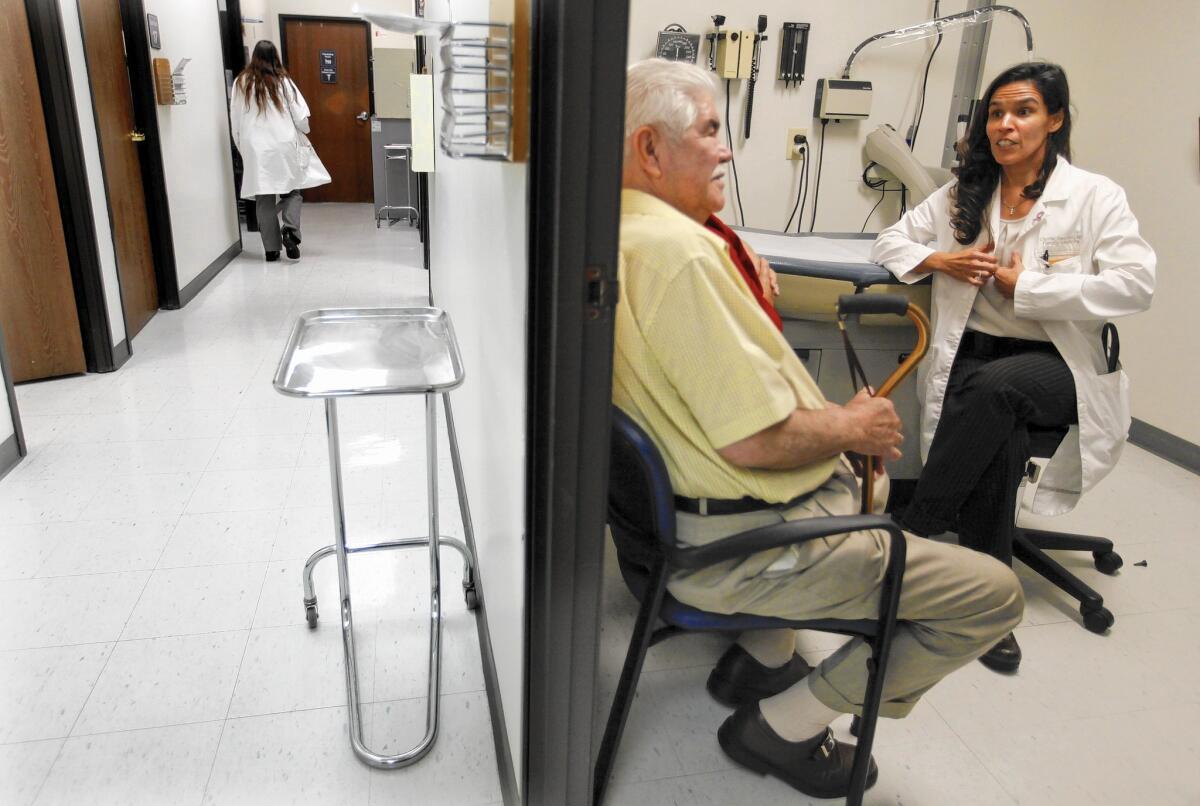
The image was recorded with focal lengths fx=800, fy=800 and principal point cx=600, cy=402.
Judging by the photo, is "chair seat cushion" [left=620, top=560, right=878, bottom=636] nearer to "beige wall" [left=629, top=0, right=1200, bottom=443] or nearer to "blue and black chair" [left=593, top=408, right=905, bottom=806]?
"blue and black chair" [left=593, top=408, right=905, bottom=806]

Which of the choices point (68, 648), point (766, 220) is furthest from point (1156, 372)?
point (68, 648)

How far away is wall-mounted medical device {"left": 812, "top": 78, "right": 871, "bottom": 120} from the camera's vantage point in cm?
278

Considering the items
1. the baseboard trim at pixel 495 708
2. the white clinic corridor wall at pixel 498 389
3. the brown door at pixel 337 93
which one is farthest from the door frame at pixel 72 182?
the brown door at pixel 337 93

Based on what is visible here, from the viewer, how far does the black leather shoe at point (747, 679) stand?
1.66m

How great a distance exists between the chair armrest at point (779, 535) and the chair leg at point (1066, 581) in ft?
3.65

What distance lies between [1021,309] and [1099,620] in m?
0.77

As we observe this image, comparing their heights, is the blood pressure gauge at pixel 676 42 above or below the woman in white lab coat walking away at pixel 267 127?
above

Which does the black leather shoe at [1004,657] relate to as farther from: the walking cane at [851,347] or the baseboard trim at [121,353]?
the baseboard trim at [121,353]

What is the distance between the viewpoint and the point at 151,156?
4062 millimetres

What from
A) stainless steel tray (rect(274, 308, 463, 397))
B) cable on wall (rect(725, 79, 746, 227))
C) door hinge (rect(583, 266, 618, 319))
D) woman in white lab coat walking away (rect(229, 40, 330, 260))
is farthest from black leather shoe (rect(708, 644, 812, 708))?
woman in white lab coat walking away (rect(229, 40, 330, 260))

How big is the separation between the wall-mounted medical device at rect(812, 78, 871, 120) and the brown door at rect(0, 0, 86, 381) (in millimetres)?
2841

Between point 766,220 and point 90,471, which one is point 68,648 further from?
point 766,220

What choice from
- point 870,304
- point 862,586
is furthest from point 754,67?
point 862,586

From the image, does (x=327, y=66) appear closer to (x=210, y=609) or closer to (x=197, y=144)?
(x=197, y=144)
